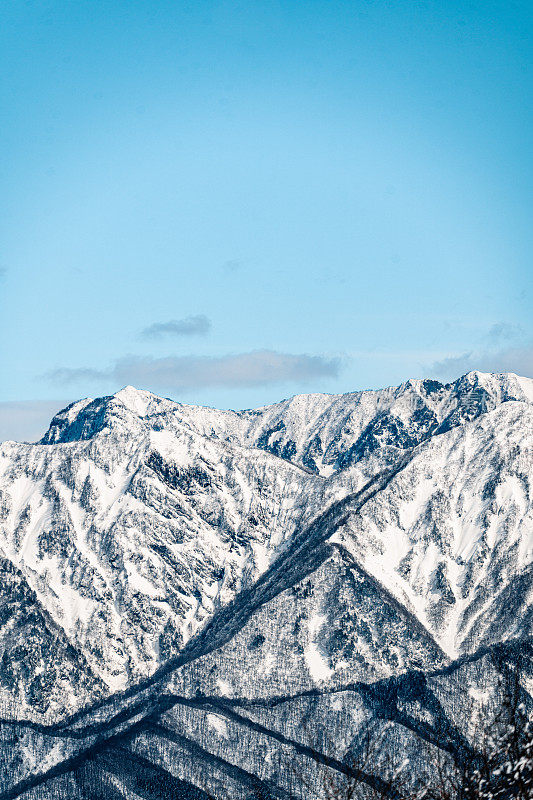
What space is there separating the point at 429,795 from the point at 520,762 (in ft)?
23.0

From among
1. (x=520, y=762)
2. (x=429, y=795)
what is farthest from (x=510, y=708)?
(x=429, y=795)

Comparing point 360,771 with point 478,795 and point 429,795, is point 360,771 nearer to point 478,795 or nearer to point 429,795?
point 429,795

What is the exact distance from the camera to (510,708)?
49.8 m

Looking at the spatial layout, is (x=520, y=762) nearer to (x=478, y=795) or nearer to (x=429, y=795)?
(x=478, y=795)

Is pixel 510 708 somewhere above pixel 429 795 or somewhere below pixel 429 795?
above

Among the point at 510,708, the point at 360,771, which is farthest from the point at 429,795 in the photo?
the point at 510,708

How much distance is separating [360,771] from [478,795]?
7622 millimetres

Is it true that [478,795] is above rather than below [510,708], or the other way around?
below

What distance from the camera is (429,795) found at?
5325 cm

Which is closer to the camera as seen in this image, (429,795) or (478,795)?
Result: (478,795)

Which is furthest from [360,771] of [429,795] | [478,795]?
[478,795]

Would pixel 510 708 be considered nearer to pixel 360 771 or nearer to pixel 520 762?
pixel 520 762

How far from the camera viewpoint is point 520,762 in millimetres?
48250

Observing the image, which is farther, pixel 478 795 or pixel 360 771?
pixel 360 771
